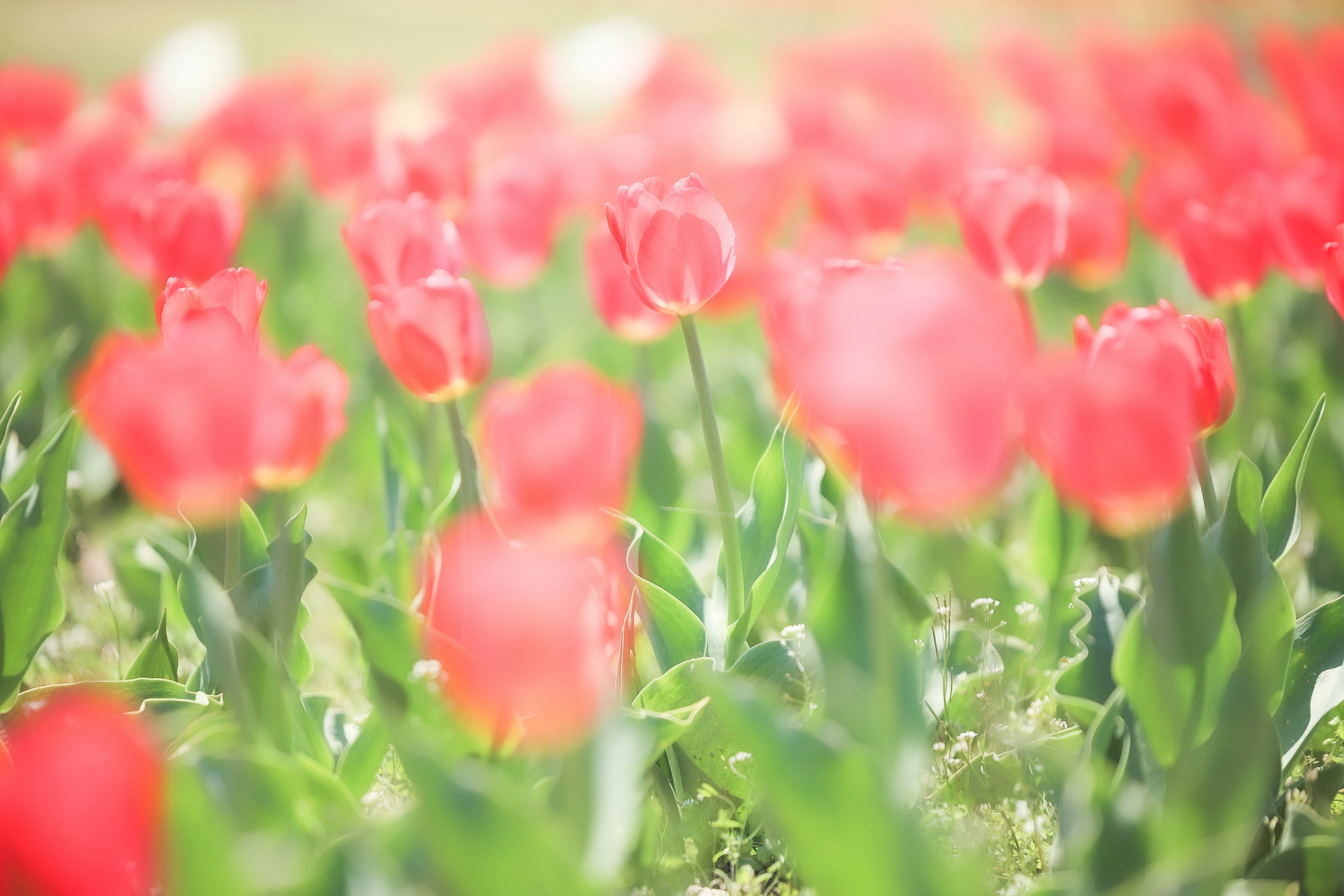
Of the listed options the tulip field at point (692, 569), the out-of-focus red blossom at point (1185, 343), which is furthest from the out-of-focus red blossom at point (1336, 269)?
the out-of-focus red blossom at point (1185, 343)

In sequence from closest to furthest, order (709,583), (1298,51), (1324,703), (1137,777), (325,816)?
1. (325,816)
2. (1137,777)
3. (1324,703)
4. (709,583)
5. (1298,51)

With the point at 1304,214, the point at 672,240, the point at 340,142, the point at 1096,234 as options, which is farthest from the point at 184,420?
the point at 340,142

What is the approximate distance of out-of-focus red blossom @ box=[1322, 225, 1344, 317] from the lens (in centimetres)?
159

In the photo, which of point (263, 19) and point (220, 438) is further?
point (263, 19)

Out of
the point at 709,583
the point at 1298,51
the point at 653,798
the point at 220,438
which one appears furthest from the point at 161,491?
the point at 1298,51

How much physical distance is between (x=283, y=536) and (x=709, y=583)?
114 centimetres

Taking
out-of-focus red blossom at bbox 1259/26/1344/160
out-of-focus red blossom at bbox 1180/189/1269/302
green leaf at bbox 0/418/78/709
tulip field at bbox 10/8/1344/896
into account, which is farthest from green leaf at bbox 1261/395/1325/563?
out-of-focus red blossom at bbox 1259/26/1344/160

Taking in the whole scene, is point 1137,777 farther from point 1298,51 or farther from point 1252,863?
→ point 1298,51

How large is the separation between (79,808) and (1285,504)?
1.72m

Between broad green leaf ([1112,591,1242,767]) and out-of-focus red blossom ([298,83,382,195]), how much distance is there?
9.62 ft

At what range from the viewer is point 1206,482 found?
5.16 ft

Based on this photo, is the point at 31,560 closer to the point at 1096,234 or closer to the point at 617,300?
the point at 617,300

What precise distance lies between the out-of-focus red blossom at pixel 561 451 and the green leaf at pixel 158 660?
2.65ft

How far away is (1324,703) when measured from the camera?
1.53 meters
